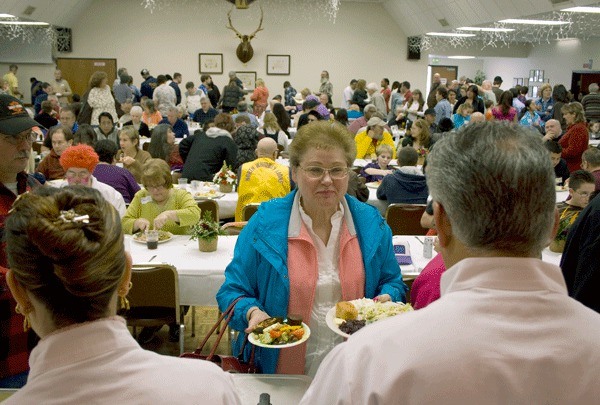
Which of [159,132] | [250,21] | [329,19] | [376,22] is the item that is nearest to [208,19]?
[250,21]

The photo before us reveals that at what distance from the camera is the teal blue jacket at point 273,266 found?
7.72 feet

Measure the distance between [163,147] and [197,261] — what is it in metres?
3.90

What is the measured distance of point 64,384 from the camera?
1085mm

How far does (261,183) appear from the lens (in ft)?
17.5

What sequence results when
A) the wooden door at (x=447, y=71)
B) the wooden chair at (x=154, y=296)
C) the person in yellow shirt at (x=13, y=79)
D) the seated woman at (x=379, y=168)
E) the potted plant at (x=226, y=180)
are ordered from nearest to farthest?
the wooden chair at (x=154, y=296), the potted plant at (x=226, y=180), the seated woman at (x=379, y=168), the person in yellow shirt at (x=13, y=79), the wooden door at (x=447, y=71)

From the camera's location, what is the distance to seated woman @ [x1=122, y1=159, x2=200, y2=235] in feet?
14.0

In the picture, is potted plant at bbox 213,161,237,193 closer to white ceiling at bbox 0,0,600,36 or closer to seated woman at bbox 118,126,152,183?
seated woman at bbox 118,126,152,183

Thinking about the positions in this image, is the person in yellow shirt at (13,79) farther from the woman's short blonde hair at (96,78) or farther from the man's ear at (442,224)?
Result: the man's ear at (442,224)

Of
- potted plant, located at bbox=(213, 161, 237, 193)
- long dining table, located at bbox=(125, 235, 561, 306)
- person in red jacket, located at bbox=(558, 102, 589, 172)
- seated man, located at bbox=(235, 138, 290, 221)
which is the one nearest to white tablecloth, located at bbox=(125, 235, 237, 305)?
long dining table, located at bbox=(125, 235, 561, 306)

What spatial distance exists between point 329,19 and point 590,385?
61.7 feet

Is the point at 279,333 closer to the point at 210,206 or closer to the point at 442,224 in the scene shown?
the point at 442,224

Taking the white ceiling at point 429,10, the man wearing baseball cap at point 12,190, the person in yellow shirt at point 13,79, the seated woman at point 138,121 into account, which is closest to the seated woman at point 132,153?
the seated woman at point 138,121

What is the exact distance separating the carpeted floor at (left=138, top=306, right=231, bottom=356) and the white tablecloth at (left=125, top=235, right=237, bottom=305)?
2.18ft

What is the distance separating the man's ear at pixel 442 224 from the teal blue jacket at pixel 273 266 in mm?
1241
